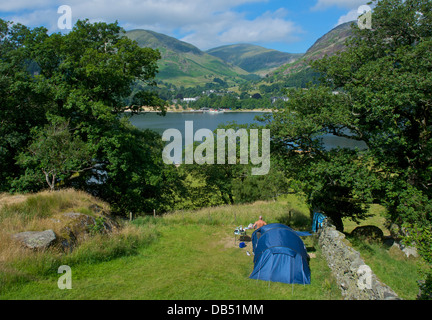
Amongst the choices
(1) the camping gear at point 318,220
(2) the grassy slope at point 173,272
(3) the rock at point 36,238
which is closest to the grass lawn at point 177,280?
(2) the grassy slope at point 173,272

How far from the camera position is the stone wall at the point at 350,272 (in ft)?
26.8

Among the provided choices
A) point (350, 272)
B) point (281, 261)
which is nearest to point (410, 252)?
point (350, 272)

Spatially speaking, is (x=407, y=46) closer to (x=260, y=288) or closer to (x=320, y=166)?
(x=320, y=166)

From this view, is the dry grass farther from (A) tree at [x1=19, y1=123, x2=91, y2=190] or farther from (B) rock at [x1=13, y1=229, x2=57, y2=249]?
(A) tree at [x1=19, y1=123, x2=91, y2=190]

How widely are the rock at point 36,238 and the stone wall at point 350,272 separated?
1063cm

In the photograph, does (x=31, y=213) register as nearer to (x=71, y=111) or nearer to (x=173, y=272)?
(x=173, y=272)

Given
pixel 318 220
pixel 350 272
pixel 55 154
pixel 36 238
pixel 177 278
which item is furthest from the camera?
pixel 55 154

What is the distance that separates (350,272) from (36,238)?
36.8 ft

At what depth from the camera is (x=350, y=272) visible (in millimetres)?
9758

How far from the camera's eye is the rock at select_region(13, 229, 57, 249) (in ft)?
33.2

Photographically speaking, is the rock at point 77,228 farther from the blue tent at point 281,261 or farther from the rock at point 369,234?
the rock at point 369,234

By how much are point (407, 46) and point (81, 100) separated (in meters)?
19.5
